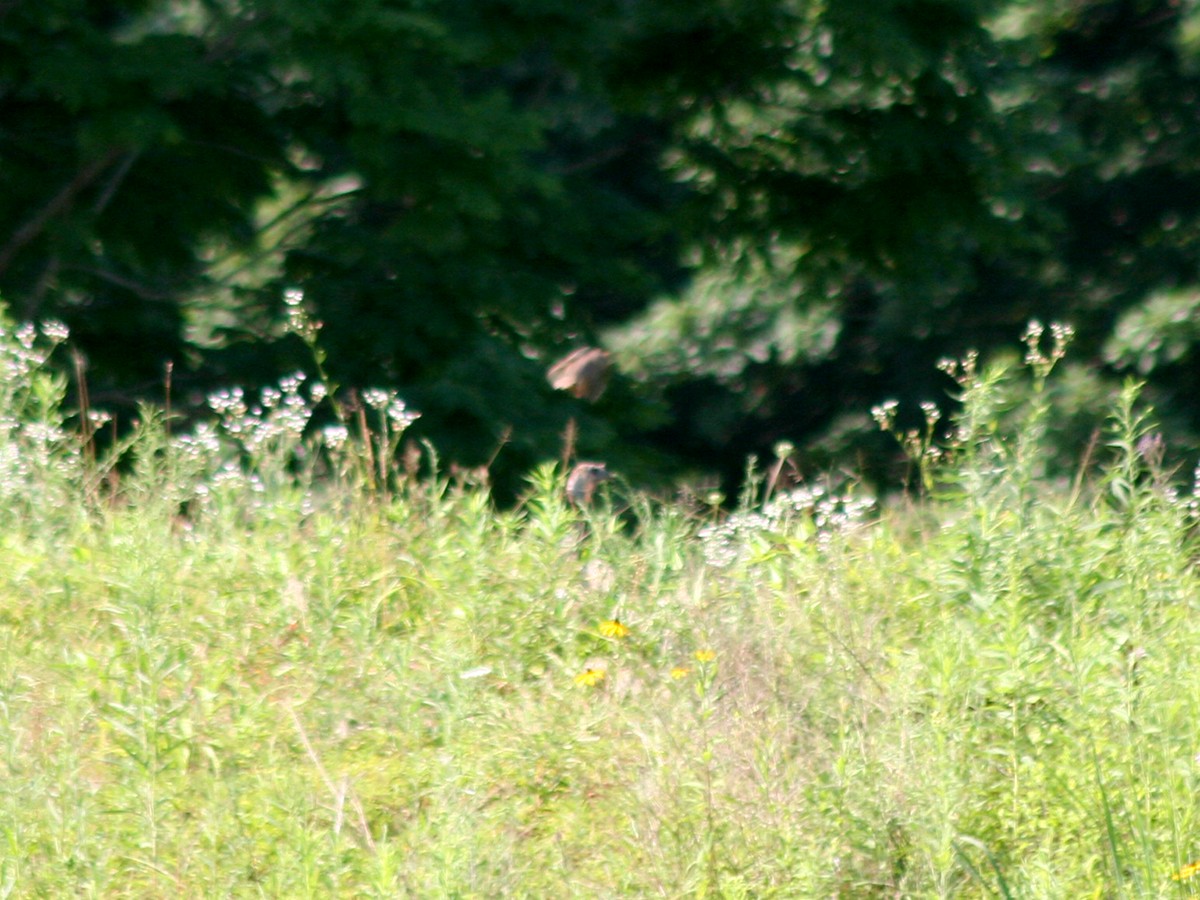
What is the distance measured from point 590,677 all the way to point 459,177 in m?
4.56

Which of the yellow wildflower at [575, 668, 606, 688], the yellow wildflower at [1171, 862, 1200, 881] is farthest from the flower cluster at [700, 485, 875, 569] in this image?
the yellow wildflower at [1171, 862, 1200, 881]

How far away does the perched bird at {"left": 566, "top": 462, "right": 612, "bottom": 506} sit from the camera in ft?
16.1

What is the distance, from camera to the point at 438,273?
880 cm

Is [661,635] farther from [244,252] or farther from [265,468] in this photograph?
[244,252]

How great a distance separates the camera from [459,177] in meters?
7.80

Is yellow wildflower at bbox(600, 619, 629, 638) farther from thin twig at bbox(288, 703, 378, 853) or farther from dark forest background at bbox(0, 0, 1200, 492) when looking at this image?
dark forest background at bbox(0, 0, 1200, 492)

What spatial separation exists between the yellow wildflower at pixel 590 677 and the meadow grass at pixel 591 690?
0.12ft

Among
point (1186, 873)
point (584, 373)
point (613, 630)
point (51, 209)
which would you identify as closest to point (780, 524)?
point (613, 630)

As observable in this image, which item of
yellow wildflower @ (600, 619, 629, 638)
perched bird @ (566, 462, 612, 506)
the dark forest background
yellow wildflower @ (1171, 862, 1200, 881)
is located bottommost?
yellow wildflower @ (1171, 862, 1200, 881)

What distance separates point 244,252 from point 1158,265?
803 centimetres

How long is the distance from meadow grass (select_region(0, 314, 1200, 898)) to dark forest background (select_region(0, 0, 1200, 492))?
10.7 feet

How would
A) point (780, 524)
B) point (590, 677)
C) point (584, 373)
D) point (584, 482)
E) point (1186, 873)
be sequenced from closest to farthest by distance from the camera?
point (1186, 873) → point (590, 677) → point (780, 524) → point (584, 482) → point (584, 373)

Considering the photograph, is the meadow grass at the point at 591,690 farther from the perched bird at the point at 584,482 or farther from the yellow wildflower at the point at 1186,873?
the perched bird at the point at 584,482

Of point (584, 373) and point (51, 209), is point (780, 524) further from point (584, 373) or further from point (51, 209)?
point (51, 209)
